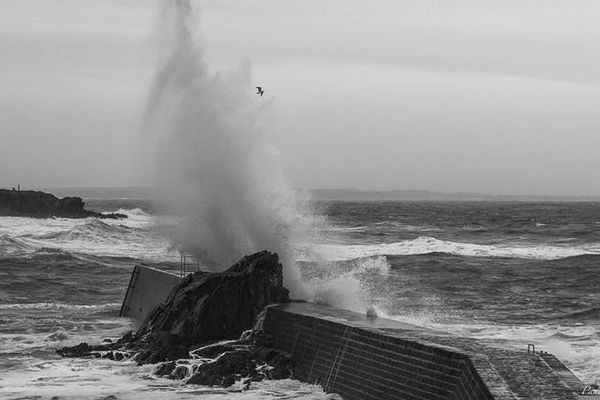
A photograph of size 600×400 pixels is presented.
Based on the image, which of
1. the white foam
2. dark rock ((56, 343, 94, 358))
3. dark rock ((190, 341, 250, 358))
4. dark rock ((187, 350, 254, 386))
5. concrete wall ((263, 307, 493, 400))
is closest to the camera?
concrete wall ((263, 307, 493, 400))

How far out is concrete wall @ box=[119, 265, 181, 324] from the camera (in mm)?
18922

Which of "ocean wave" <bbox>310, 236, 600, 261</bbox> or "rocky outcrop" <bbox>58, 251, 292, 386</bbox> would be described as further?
"ocean wave" <bbox>310, 236, 600, 261</bbox>

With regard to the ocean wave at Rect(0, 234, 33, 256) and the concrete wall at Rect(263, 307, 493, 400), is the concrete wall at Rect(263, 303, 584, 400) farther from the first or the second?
the ocean wave at Rect(0, 234, 33, 256)

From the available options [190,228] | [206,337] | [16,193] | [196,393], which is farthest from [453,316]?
[16,193]

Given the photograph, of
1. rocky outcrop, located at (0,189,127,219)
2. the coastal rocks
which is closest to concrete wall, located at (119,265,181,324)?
the coastal rocks

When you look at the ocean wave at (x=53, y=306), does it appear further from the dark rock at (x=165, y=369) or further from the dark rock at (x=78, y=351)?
the dark rock at (x=165, y=369)

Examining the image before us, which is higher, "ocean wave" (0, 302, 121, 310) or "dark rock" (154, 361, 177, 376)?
"dark rock" (154, 361, 177, 376)

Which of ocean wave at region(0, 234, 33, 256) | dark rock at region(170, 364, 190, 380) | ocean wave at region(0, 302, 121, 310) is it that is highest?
ocean wave at region(0, 234, 33, 256)

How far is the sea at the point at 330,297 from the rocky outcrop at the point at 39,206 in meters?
35.2

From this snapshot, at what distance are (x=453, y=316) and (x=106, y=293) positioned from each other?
962 cm

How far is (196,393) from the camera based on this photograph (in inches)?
489

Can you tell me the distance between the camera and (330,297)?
16859 millimetres

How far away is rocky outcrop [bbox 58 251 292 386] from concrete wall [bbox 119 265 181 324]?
6.83 feet

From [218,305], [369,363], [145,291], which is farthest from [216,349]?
[145,291]
